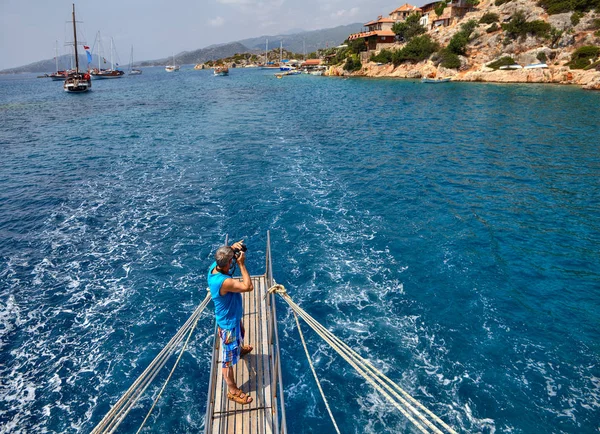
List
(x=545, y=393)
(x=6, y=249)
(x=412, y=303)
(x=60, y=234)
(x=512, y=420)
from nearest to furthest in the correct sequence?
(x=512, y=420), (x=545, y=393), (x=412, y=303), (x=6, y=249), (x=60, y=234)

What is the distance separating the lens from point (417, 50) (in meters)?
89.1

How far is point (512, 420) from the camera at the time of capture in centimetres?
788

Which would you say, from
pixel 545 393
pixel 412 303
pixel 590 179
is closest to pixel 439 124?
pixel 590 179

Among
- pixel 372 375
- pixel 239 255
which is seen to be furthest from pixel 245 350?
pixel 372 375

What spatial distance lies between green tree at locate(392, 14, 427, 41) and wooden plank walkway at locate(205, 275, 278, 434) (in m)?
115

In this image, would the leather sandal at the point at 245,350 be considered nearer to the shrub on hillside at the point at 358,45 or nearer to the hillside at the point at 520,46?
the hillside at the point at 520,46

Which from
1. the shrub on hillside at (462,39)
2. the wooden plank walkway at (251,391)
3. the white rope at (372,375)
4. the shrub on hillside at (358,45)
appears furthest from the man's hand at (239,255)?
the shrub on hillside at (358,45)

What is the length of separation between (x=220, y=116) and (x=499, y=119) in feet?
116

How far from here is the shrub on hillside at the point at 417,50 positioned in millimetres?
86750

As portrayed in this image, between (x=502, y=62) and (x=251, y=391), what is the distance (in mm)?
87625

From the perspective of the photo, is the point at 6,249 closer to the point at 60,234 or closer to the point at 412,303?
the point at 60,234

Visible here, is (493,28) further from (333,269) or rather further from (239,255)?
(239,255)

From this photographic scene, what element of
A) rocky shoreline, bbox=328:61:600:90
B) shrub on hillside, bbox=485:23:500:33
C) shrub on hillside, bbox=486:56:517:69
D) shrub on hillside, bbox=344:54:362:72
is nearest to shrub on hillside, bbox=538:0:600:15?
shrub on hillside, bbox=485:23:500:33

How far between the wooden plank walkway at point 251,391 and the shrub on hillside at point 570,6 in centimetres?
9448
